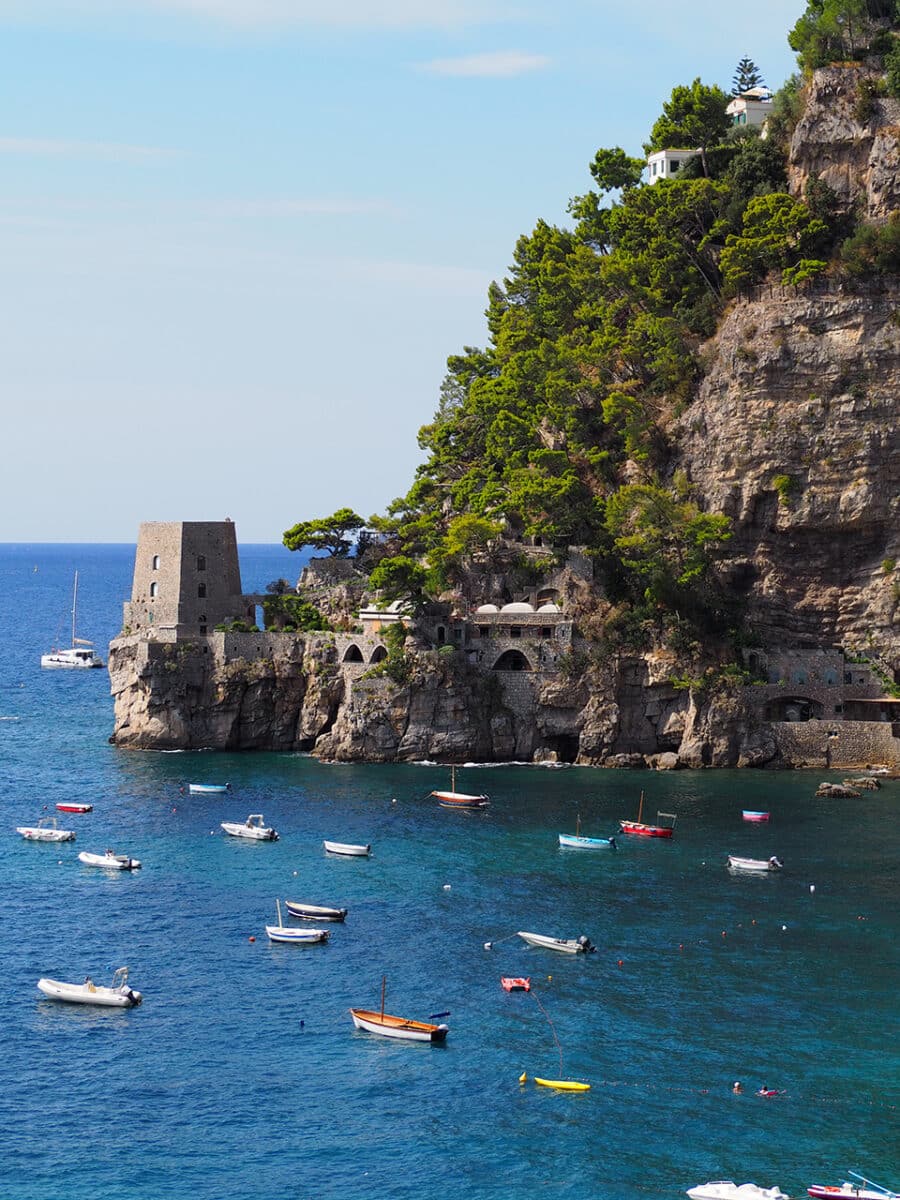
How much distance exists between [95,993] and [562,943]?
1750 cm

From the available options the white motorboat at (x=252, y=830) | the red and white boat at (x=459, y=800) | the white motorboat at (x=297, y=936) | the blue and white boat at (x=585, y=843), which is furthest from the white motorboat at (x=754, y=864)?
the white motorboat at (x=252, y=830)

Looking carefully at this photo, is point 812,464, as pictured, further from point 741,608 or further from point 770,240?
point 770,240

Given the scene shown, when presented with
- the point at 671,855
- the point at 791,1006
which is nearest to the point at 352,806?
the point at 671,855

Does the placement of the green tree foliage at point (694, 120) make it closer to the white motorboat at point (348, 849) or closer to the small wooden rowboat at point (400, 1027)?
the white motorboat at point (348, 849)

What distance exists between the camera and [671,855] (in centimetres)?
7731

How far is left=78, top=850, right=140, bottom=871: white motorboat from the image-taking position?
75062mm

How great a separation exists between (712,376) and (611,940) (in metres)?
49.1

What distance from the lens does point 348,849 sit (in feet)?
252

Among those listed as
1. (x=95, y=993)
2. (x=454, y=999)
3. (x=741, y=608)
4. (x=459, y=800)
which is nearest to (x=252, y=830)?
(x=459, y=800)

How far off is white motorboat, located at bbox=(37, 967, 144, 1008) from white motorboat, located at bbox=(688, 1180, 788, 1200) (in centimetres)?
2248

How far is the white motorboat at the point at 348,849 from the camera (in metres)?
76.6

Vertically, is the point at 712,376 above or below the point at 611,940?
above

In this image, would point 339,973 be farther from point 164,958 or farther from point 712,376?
point 712,376

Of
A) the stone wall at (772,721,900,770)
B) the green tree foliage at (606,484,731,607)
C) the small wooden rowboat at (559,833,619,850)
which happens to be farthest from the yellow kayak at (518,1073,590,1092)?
the green tree foliage at (606,484,731,607)
